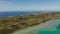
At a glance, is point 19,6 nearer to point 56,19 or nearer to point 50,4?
point 50,4

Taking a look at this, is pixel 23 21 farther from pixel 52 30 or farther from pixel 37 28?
pixel 52 30

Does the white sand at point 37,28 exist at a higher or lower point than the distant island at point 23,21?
lower

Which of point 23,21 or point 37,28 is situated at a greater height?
point 23,21

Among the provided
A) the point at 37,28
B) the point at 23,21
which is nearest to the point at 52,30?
the point at 37,28

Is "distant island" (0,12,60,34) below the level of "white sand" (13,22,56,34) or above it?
above

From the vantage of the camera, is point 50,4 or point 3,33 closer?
point 3,33

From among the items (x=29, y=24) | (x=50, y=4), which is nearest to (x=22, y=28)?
(x=29, y=24)

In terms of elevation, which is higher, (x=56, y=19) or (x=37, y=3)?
(x=37, y=3)

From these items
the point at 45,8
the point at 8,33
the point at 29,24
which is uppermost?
the point at 45,8
